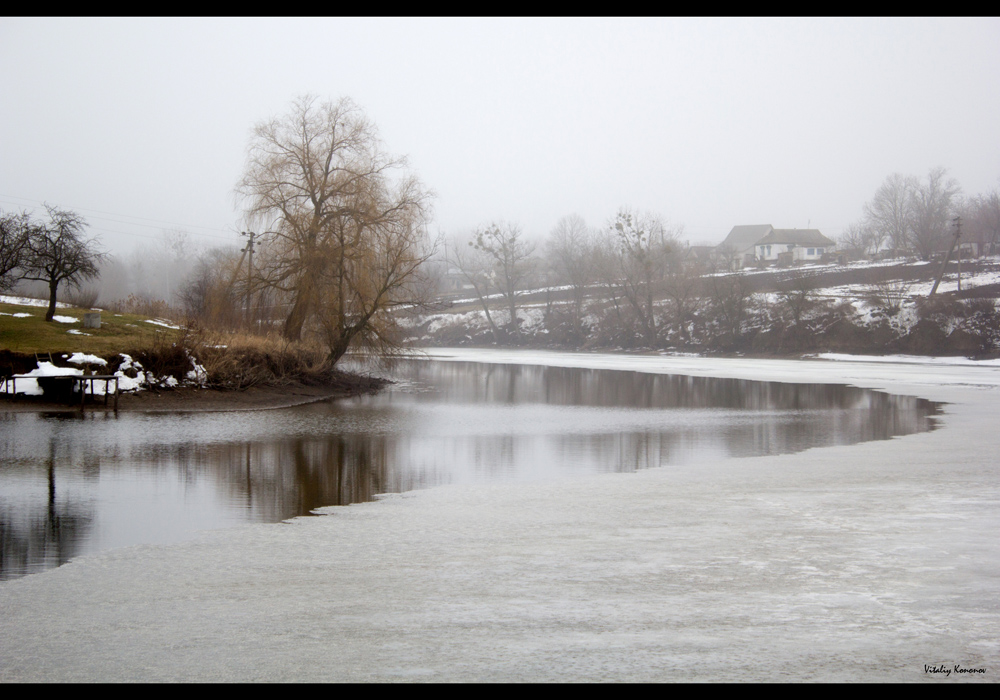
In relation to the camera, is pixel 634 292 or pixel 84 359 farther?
pixel 634 292

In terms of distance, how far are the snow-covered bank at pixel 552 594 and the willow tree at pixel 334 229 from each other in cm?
2074

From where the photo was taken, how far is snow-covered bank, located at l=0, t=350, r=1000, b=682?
579cm

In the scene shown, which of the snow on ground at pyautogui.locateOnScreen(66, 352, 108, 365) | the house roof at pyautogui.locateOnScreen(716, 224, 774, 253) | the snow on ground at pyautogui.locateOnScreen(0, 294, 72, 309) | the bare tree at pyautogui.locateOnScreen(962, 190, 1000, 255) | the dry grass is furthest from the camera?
the house roof at pyautogui.locateOnScreen(716, 224, 774, 253)

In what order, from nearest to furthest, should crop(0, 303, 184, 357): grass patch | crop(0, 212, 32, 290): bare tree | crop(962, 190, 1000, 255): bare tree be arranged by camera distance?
crop(0, 303, 184, 357): grass patch, crop(0, 212, 32, 290): bare tree, crop(962, 190, 1000, 255): bare tree

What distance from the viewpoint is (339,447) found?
17.3 meters

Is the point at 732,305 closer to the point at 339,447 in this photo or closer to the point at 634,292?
the point at 634,292

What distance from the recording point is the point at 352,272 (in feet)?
105

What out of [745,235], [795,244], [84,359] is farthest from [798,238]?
[84,359]

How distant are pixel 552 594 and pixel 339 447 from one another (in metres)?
10.6

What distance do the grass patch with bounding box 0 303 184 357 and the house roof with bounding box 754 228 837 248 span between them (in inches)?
3951

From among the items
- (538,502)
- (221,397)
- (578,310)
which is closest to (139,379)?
(221,397)

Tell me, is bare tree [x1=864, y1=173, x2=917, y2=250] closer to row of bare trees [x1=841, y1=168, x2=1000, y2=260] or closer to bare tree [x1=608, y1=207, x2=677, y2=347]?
row of bare trees [x1=841, y1=168, x2=1000, y2=260]

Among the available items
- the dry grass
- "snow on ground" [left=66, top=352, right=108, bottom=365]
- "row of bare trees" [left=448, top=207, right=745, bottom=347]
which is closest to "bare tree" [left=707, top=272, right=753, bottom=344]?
"row of bare trees" [left=448, top=207, right=745, bottom=347]

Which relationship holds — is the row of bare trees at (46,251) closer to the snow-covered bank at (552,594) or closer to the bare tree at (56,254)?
the bare tree at (56,254)
